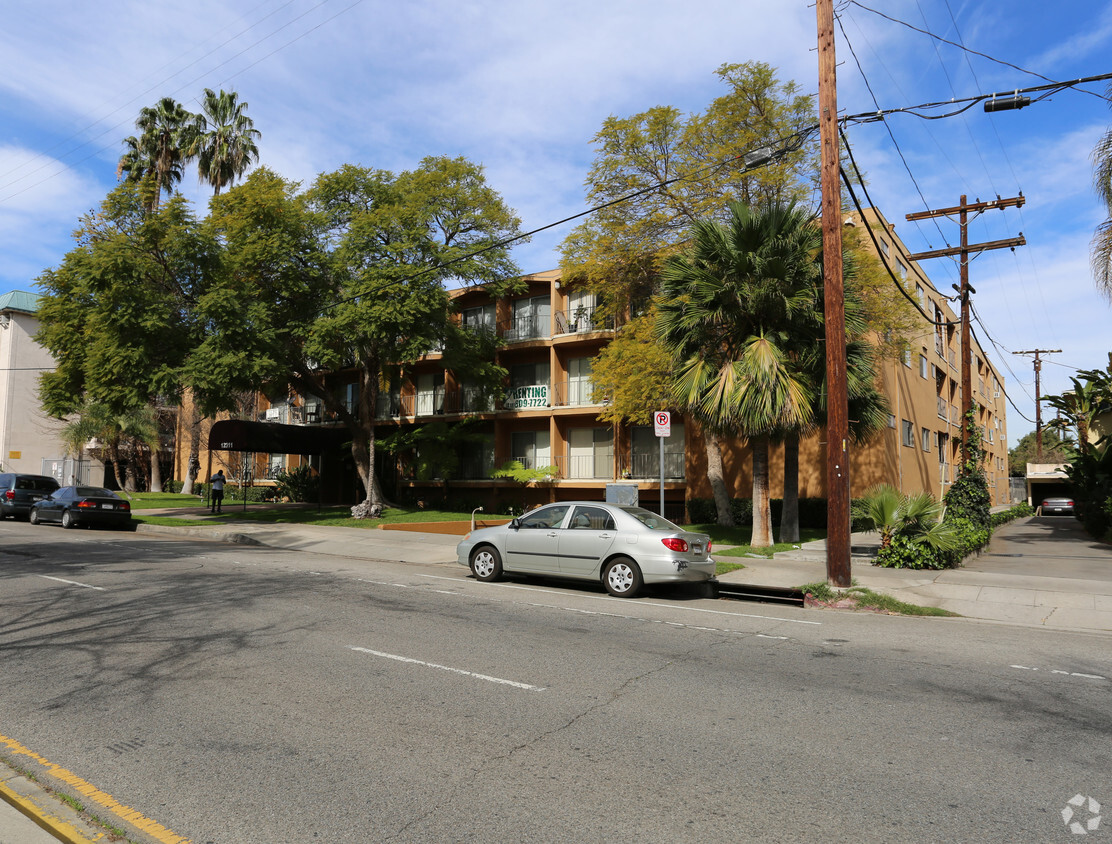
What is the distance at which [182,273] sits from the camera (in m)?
27.0

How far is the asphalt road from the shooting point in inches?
157

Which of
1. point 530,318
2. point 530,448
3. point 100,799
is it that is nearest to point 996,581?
point 100,799

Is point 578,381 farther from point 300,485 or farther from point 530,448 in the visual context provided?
point 300,485

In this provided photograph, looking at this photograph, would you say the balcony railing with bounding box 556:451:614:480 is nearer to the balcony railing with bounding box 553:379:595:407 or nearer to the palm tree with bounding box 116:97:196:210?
the balcony railing with bounding box 553:379:595:407

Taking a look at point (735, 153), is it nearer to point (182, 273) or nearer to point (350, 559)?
point (350, 559)

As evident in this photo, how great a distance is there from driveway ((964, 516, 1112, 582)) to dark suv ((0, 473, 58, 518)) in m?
28.1

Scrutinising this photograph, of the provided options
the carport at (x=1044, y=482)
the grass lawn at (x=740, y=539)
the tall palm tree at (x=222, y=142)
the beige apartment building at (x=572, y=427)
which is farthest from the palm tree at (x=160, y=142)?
the carport at (x=1044, y=482)

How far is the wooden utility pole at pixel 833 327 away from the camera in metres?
12.2

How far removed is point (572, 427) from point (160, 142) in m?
24.8

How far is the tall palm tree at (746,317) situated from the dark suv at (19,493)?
22512 millimetres

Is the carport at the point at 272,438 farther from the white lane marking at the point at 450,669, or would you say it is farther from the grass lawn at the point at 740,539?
the white lane marking at the point at 450,669

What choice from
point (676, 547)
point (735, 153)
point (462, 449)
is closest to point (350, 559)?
point (676, 547)

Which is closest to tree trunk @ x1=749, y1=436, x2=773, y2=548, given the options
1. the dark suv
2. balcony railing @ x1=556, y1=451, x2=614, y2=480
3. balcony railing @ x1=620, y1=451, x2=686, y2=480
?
balcony railing @ x1=620, y1=451, x2=686, y2=480

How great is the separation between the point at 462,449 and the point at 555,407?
5.75 meters
